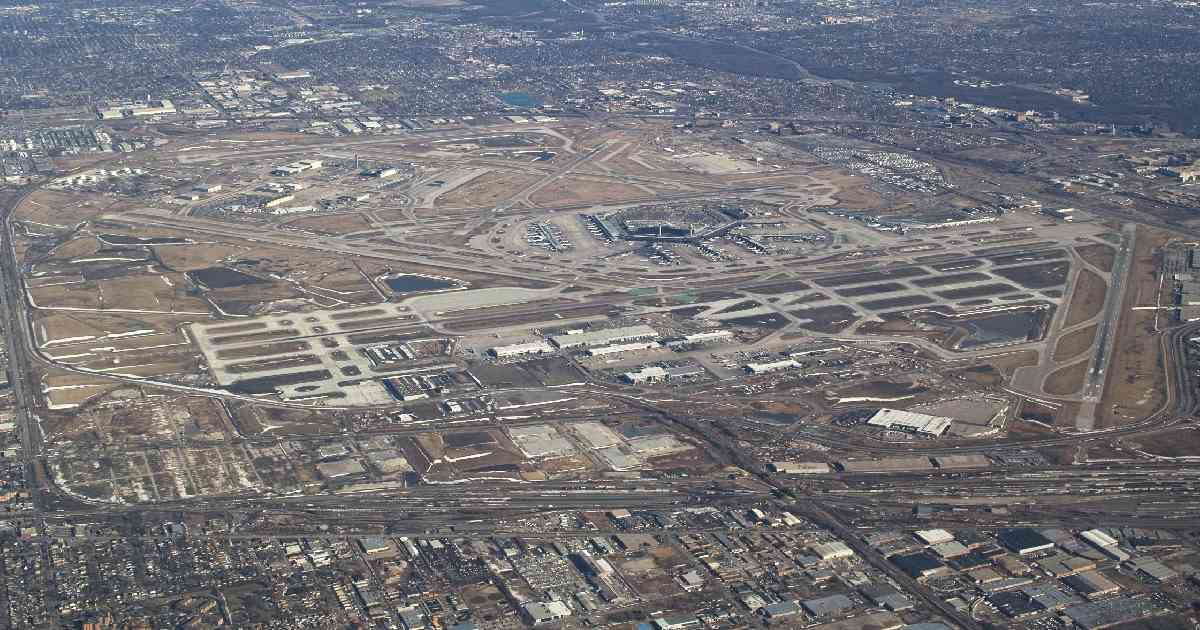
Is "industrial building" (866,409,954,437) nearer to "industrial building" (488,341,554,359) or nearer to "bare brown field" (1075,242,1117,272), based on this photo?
"industrial building" (488,341,554,359)

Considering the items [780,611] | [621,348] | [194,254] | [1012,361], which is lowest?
[194,254]

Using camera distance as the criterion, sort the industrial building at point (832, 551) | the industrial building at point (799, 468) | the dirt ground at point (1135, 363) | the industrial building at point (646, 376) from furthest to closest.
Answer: the industrial building at point (646, 376) → the dirt ground at point (1135, 363) → the industrial building at point (799, 468) → the industrial building at point (832, 551)

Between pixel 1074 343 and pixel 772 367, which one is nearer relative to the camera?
pixel 772 367

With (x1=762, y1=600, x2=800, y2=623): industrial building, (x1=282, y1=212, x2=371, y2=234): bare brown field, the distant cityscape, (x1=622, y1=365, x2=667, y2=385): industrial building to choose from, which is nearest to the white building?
the distant cityscape

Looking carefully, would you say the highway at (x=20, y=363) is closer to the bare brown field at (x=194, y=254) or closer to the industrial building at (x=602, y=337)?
the bare brown field at (x=194, y=254)

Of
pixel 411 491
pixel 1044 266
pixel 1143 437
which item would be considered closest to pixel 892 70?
pixel 1044 266

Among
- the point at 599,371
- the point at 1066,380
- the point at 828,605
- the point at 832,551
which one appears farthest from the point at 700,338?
the point at 828,605

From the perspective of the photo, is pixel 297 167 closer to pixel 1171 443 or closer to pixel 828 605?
pixel 1171 443

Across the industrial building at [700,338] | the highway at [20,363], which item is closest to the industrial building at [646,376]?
the industrial building at [700,338]
